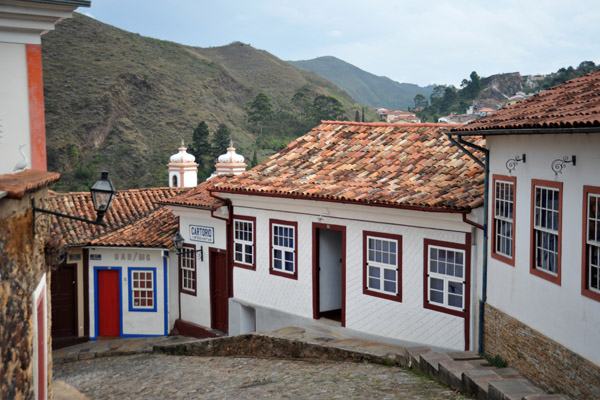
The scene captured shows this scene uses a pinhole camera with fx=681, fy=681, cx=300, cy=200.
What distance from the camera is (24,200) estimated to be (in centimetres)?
653

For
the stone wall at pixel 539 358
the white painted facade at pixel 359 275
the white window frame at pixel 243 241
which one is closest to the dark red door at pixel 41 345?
the stone wall at pixel 539 358

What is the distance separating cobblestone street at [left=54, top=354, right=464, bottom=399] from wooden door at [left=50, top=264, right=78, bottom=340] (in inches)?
96.4

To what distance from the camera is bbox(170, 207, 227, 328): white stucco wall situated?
53.9ft

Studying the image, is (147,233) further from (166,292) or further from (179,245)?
(166,292)

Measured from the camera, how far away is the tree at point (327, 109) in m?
65.7

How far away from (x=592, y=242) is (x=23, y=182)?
19.0 ft

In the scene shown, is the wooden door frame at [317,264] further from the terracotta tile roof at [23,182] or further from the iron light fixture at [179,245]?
the terracotta tile roof at [23,182]

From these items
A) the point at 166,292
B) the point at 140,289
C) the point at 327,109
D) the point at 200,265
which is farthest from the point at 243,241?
the point at 327,109

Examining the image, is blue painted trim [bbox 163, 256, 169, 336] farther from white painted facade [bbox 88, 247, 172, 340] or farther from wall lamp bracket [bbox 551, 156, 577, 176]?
wall lamp bracket [bbox 551, 156, 577, 176]

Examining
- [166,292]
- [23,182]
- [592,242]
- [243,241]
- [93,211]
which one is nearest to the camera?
[23,182]

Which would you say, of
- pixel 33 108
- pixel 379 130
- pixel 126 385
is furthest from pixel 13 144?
pixel 379 130

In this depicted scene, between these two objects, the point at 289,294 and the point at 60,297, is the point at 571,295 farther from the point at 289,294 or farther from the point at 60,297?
the point at 60,297

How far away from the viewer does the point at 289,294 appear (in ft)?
48.4

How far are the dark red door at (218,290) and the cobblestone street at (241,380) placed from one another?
1.80 m
